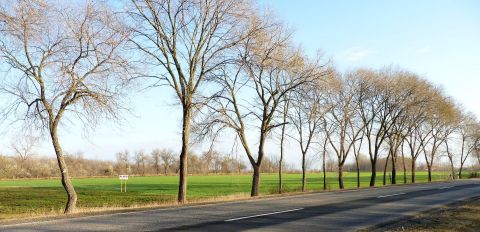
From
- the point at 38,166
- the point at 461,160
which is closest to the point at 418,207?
the point at 461,160

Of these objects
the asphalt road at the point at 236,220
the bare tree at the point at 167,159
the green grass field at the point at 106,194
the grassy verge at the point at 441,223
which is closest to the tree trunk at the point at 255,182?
the green grass field at the point at 106,194

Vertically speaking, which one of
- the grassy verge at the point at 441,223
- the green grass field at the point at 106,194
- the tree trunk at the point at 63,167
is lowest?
the green grass field at the point at 106,194

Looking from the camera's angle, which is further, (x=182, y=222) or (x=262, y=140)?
(x=262, y=140)

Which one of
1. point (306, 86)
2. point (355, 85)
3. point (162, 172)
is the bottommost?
point (162, 172)

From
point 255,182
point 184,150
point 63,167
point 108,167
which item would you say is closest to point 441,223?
point 184,150

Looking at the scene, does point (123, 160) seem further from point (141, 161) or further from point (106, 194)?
point (106, 194)

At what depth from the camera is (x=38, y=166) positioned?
110m

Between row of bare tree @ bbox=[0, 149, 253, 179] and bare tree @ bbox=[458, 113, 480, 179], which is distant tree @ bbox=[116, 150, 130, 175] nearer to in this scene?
row of bare tree @ bbox=[0, 149, 253, 179]

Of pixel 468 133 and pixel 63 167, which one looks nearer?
pixel 63 167

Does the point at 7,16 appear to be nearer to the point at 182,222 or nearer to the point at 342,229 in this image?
the point at 182,222

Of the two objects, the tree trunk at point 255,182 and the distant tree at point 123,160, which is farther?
the distant tree at point 123,160

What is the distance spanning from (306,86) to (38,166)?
100664 millimetres

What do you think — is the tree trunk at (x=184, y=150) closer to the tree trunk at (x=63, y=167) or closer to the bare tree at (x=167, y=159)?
the tree trunk at (x=63, y=167)

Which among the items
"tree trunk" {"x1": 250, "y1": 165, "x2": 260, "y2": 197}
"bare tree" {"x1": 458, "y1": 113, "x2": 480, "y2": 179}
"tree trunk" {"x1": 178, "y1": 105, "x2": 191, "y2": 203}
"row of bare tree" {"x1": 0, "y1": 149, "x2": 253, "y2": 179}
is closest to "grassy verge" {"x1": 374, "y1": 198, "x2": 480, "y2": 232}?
"tree trunk" {"x1": 178, "y1": 105, "x2": 191, "y2": 203}
